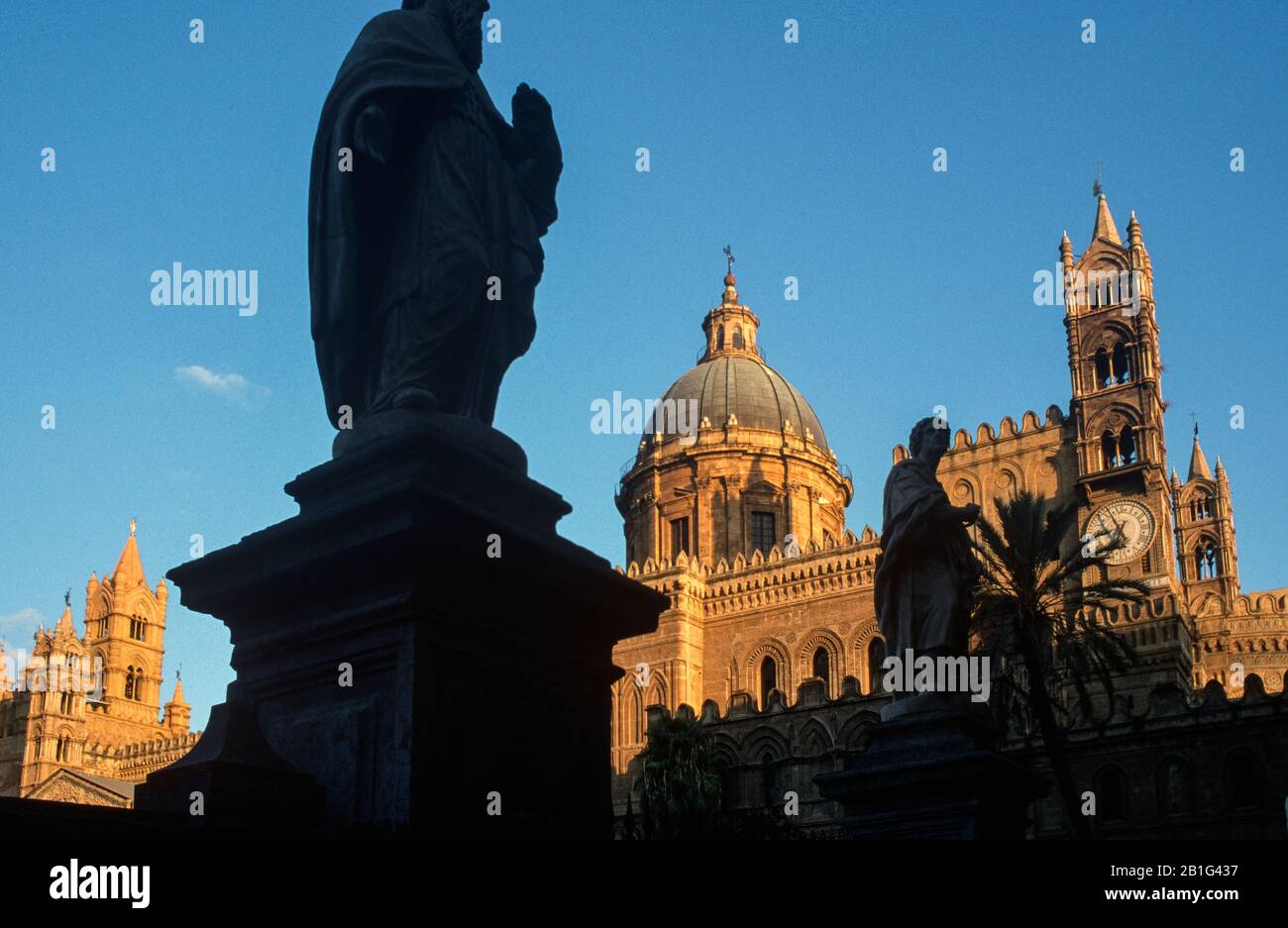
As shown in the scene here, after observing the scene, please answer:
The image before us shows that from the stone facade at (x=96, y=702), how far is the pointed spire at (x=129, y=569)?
7 centimetres

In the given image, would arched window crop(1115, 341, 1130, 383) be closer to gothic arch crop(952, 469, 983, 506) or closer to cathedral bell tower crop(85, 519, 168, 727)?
gothic arch crop(952, 469, 983, 506)

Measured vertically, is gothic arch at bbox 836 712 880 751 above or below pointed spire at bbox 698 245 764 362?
below

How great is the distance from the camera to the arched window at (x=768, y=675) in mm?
55625

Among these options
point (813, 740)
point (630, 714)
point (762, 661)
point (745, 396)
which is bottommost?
point (813, 740)

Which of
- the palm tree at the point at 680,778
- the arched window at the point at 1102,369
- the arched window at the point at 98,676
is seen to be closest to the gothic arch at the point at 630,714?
the palm tree at the point at 680,778

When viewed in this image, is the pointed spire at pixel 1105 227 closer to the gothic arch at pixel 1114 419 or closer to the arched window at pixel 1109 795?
the gothic arch at pixel 1114 419

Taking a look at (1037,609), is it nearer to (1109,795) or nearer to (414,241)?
(1109,795)

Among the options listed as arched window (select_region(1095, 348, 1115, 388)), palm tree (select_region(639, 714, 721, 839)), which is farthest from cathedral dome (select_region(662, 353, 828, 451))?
palm tree (select_region(639, 714, 721, 839))

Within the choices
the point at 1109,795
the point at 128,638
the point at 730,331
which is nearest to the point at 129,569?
the point at 128,638

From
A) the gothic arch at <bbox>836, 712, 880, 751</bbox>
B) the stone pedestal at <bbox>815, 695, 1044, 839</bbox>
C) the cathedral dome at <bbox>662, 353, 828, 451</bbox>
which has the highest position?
the cathedral dome at <bbox>662, 353, 828, 451</bbox>

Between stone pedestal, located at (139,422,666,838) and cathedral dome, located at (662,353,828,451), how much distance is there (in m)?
62.0

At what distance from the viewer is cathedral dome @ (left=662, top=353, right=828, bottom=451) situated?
68.2 meters

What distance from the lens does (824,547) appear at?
56844mm

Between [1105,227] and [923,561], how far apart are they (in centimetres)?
5037
